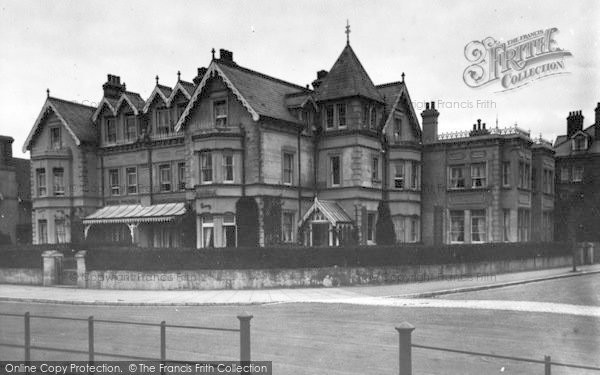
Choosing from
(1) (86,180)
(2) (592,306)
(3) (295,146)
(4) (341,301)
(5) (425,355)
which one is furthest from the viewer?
(1) (86,180)

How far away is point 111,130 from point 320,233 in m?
16.5

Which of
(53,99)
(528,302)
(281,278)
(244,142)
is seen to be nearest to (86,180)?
(53,99)

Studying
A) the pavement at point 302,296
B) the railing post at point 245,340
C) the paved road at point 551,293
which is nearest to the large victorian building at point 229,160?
the pavement at point 302,296

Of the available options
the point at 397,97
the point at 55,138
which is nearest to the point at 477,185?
the point at 397,97

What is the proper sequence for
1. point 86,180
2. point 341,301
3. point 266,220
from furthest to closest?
1. point 86,180
2. point 266,220
3. point 341,301

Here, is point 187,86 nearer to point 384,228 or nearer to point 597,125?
point 384,228

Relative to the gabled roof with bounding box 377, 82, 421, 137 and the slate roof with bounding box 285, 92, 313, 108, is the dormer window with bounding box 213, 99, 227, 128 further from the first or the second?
the gabled roof with bounding box 377, 82, 421, 137

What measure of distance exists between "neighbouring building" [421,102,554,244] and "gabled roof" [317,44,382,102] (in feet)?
23.4

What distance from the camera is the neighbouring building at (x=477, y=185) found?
3778 cm

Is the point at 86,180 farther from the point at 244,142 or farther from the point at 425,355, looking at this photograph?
the point at 425,355

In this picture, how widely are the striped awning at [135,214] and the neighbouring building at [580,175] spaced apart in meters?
29.2

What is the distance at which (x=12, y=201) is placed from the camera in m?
49.2

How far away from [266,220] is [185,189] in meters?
6.86

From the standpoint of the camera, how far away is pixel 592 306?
18.2 m
